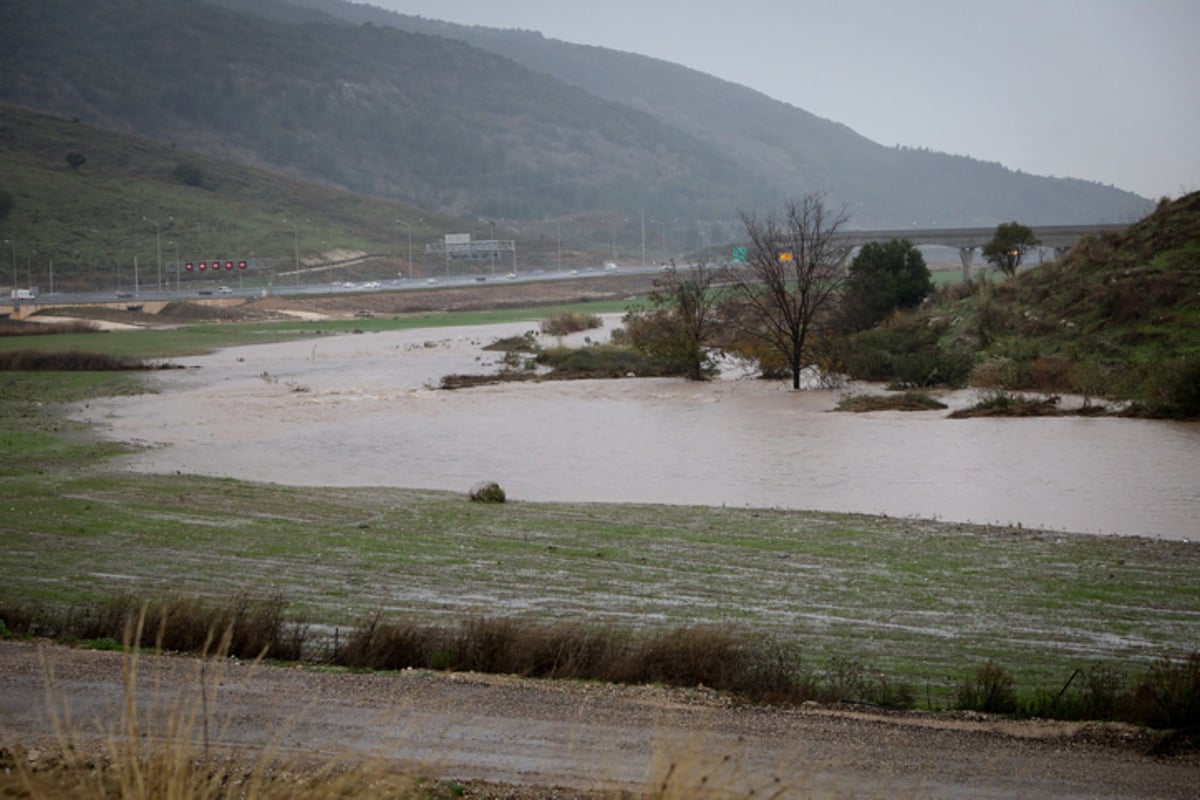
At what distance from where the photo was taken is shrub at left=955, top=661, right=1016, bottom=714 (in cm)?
931

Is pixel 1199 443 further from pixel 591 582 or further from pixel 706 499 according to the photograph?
pixel 591 582

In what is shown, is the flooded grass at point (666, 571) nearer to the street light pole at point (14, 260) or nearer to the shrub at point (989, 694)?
the shrub at point (989, 694)

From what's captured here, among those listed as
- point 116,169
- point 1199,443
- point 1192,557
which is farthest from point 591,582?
point 116,169

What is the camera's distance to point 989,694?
9.39 m

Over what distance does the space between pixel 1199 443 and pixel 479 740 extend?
24.1 m

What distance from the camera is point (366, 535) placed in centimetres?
1770

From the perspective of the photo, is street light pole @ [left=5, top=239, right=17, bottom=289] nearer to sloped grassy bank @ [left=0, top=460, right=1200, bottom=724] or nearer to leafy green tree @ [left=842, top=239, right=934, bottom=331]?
leafy green tree @ [left=842, top=239, right=934, bottom=331]

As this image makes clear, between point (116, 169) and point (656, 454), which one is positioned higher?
point (116, 169)

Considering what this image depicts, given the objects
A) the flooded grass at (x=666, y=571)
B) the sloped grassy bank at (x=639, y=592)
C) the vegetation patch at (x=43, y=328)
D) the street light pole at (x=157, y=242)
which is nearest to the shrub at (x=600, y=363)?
the sloped grassy bank at (x=639, y=592)

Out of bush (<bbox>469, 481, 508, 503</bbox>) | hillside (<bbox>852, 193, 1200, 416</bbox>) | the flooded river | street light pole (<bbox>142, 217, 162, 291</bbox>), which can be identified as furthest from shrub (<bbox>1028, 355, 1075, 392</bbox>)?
street light pole (<bbox>142, 217, 162, 291</bbox>)

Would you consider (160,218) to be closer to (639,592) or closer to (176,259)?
(176,259)

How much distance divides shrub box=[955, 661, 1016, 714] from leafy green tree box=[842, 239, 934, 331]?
46.5 meters

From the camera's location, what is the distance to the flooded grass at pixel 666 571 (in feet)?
39.7

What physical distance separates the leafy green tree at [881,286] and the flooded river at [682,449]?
8.99 meters
